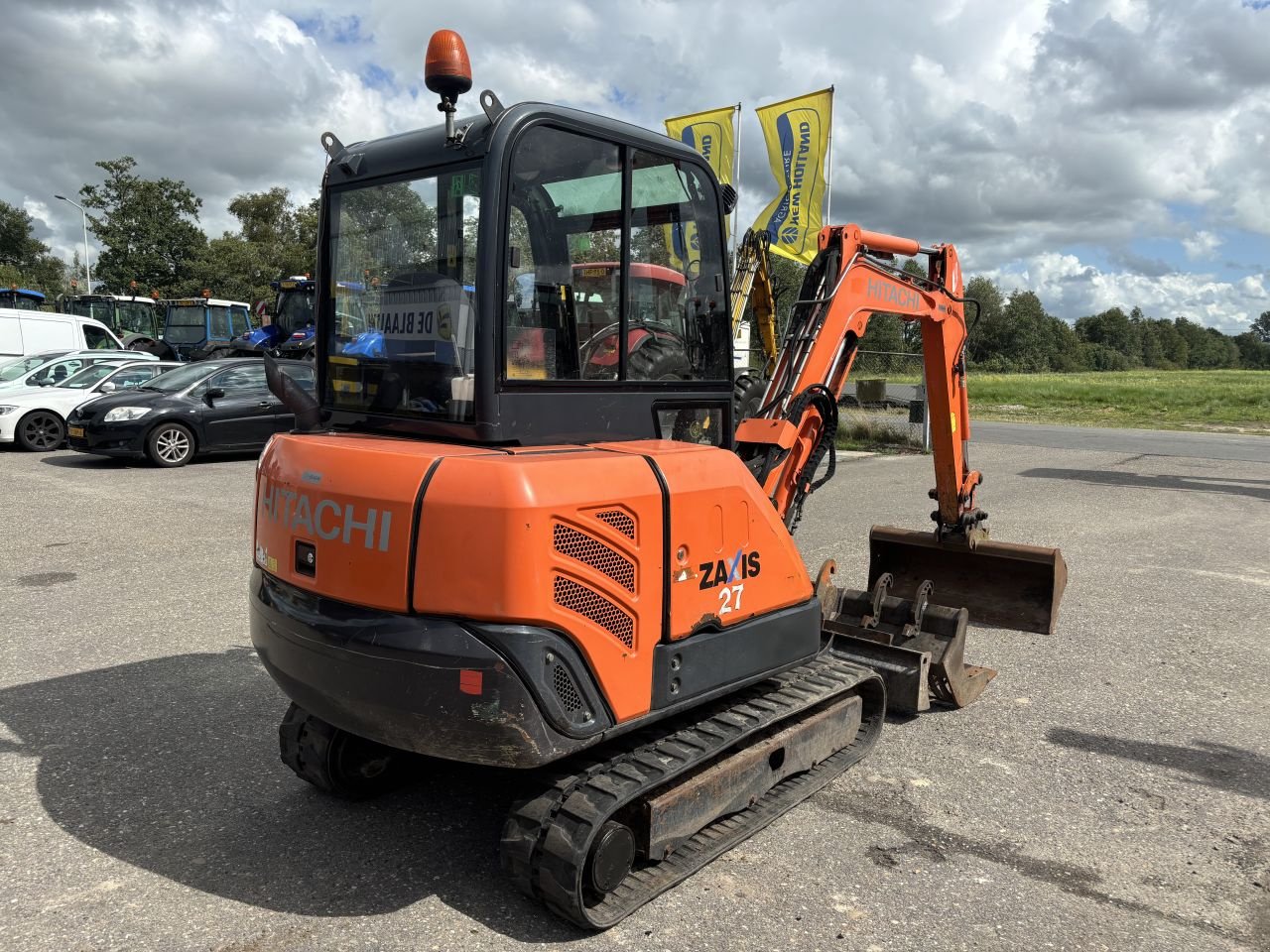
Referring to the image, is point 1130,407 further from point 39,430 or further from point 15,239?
point 15,239

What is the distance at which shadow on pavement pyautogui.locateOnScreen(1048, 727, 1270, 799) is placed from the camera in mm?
4180

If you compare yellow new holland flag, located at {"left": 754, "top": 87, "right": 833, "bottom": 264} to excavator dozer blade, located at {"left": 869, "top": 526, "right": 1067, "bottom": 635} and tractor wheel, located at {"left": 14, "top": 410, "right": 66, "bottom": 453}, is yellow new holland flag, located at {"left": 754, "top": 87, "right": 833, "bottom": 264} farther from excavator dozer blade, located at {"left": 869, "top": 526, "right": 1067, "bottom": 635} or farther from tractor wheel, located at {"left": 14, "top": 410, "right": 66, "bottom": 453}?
tractor wheel, located at {"left": 14, "top": 410, "right": 66, "bottom": 453}

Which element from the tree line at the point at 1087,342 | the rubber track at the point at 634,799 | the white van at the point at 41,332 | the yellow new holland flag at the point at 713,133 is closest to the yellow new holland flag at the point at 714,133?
the yellow new holland flag at the point at 713,133

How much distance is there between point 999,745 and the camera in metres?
4.57

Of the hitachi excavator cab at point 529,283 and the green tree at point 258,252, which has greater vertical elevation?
the green tree at point 258,252

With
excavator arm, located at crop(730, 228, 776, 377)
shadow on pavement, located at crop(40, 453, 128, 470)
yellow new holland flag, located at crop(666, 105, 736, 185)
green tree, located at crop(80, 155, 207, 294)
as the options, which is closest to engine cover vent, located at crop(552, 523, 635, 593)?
excavator arm, located at crop(730, 228, 776, 377)

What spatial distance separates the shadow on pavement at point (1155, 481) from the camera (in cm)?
1267

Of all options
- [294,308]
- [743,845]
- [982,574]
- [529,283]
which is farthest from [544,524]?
[294,308]

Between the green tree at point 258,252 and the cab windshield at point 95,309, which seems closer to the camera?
the cab windshield at point 95,309

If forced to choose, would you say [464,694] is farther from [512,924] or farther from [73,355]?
[73,355]

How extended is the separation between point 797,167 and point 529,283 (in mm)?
15709

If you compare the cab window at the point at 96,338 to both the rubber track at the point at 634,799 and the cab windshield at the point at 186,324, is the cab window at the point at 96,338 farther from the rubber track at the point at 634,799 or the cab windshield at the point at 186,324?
the rubber track at the point at 634,799

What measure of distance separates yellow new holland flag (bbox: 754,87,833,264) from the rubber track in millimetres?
14229

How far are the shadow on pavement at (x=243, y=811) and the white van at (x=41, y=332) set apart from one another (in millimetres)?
16612
